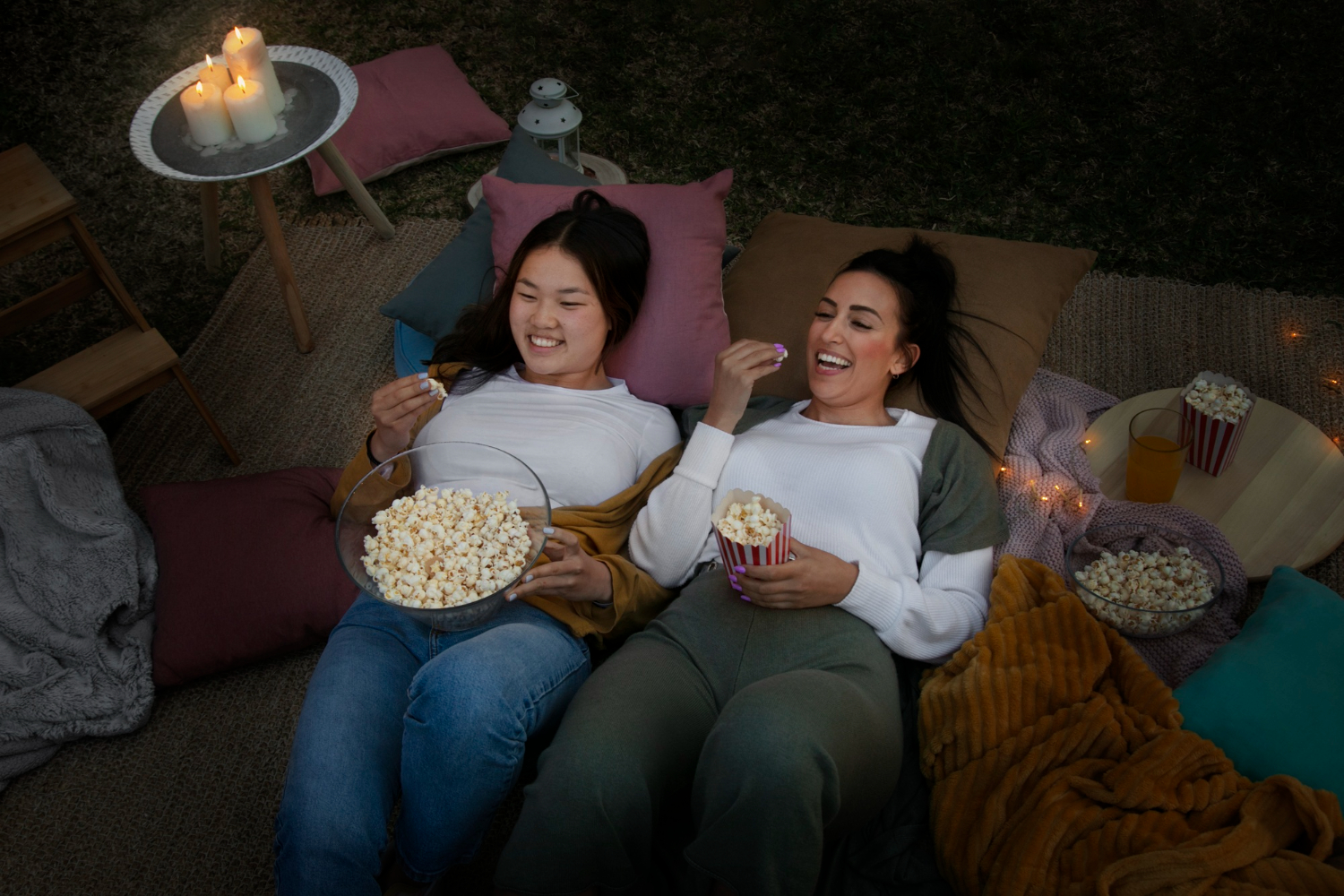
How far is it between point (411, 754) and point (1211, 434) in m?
1.66

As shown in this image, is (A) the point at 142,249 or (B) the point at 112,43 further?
(B) the point at 112,43

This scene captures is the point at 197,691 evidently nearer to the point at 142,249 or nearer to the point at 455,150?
the point at 142,249

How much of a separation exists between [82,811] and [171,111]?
163 centimetres

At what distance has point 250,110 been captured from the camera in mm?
2285

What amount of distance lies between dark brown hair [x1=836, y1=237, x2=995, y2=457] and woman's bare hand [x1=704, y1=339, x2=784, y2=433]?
0.92ft

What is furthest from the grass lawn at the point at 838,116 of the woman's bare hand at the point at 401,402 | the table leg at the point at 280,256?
the woman's bare hand at the point at 401,402

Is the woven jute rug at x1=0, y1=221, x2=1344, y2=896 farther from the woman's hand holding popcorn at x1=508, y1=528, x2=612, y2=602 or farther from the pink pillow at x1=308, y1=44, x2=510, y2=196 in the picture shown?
the woman's hand holding popcorn at x1=508, y1=528, x2=612, y2=602

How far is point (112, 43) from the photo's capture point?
368 centimetres

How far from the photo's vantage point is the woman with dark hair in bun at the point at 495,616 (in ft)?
4.85

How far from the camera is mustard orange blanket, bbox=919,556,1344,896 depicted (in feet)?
4.42

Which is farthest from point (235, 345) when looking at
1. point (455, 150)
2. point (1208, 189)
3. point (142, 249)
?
point (1208, 189)

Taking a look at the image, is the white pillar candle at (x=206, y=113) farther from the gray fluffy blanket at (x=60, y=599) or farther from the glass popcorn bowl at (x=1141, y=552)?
the glass popcorn bowl at (x=1141, y=552)

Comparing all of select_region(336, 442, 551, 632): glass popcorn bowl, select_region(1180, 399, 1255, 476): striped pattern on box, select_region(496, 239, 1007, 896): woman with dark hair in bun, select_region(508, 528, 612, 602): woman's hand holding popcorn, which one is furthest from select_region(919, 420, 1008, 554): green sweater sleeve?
select_region(336, 442, 551, 632): glass popcorn bowl

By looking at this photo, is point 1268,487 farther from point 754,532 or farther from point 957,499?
point 754,532
